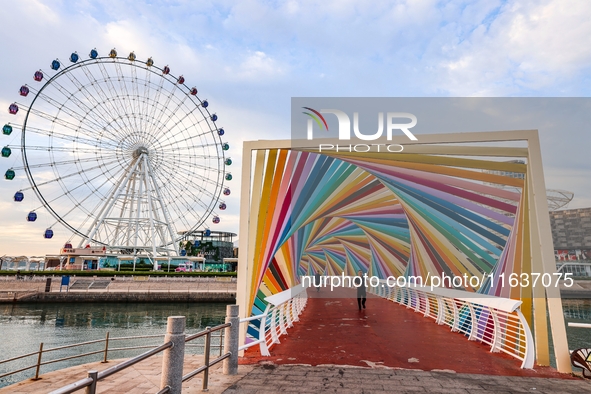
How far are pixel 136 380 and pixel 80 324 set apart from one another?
17252mm

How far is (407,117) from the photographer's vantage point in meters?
7.80

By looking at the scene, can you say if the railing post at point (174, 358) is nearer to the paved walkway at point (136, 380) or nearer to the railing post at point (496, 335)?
the paved walkway at point (136, 380)

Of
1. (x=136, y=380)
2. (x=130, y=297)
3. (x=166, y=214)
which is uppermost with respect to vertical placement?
(x=166, y=214)

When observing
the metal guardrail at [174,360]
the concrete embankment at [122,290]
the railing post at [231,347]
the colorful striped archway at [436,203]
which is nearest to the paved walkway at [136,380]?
the railing post at [231,347]

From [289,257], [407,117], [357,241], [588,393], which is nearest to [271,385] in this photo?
[588,393]

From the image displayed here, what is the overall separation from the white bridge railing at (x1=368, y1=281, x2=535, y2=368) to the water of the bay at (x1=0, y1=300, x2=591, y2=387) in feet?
30.8

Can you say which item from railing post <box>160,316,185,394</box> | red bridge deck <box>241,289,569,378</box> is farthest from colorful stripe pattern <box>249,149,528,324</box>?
railing post <box>160,316,185,394</box>

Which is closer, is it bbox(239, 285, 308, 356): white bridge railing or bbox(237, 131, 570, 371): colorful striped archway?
bbox(239, 285, 308, 356): white bridge railing

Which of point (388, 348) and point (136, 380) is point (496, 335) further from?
point (136, 380)

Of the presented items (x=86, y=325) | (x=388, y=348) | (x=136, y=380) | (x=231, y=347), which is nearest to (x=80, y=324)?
(x=86, y=325)

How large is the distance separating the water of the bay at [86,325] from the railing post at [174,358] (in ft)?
36.5

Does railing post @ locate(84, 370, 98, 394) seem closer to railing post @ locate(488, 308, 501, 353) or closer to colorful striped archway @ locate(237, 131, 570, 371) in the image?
colorful striped archway @ locate(237, 131, 570, 371)

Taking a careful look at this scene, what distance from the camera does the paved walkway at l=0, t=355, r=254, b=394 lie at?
4.51 meters

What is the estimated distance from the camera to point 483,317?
24.5 feet
